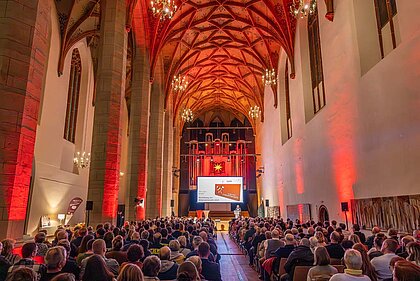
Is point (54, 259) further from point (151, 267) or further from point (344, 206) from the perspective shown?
point (344, 206)

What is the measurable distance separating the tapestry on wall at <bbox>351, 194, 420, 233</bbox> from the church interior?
48mm

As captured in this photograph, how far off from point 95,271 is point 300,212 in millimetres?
13188

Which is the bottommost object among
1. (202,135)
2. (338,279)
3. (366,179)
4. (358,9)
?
(338,279)

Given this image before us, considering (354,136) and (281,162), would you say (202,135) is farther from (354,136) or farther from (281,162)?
(354,136)

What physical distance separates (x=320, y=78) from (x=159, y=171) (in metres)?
11.0

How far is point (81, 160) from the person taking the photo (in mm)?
16031

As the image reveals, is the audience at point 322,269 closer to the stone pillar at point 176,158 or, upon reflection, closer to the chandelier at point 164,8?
the chandelier at point 164,8

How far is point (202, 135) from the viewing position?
3591 cm

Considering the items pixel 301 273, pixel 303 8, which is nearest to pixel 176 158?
pixel 303 8

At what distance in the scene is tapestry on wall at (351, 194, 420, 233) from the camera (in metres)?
6.42

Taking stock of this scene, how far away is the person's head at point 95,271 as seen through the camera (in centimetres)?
287

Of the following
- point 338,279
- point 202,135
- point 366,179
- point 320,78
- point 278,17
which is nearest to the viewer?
point 338,279

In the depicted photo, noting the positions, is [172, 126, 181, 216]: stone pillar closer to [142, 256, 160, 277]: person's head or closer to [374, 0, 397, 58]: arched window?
[374, 0, 397, 58]: arched window

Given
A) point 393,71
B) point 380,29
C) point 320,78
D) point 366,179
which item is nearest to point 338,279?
point 393,71
